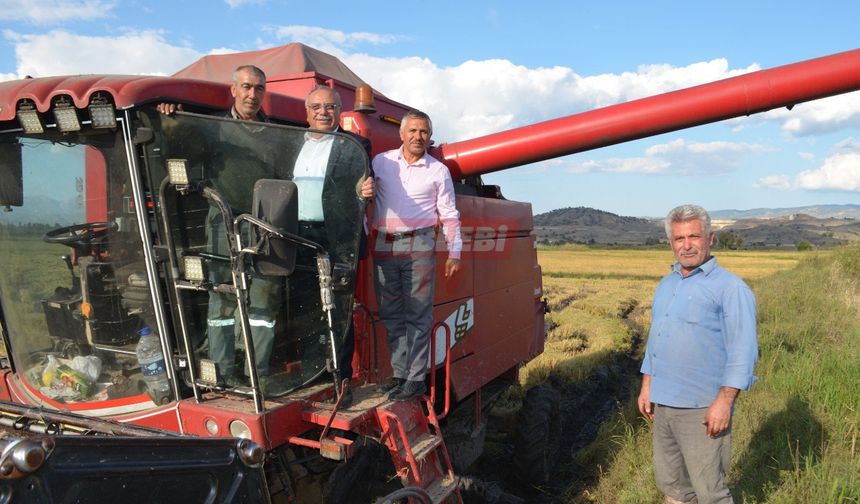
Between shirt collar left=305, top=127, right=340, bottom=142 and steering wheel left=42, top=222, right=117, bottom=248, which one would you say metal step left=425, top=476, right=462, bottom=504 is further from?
steering wheel left=42, top=222, right=117, bottom=248

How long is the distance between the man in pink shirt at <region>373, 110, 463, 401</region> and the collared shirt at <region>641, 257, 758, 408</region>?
1.15 metres

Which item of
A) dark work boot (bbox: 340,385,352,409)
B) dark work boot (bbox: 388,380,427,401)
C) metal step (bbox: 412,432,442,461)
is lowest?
metal step (bbox: 412,432,442,461)

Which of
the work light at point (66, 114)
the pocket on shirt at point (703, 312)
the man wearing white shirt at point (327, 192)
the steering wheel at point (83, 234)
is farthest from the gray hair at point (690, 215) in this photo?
the work light at point (66, 114)

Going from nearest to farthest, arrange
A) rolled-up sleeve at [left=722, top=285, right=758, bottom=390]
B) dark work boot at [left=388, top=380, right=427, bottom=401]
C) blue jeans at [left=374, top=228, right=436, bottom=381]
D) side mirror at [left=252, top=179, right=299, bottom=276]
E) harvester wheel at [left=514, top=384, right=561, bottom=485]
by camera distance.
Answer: side mirror at [left=252, top=179, right=299, bottom=276], rolled-up sleeve at [left=722, top=285, right=758, bottom=390], dark work boot at [left=388, top=380, right=427, bottom=401], blue jeans at [left=374, top=228, right=436, bottom=381], harvester wheel at [left=514, top=384, right=561, bottom=485]

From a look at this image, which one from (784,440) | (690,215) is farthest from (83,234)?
(784,440)

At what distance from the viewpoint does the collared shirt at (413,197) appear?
335 cm

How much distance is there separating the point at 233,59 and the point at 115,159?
3.18m

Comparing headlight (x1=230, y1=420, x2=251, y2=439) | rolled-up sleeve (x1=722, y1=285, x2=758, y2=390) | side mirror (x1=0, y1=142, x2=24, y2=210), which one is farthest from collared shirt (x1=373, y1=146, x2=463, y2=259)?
side mirror (x1=0, y1=142, x2=24, y2=210)

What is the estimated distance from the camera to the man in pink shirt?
130 inches

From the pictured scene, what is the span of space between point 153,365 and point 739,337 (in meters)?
2.69

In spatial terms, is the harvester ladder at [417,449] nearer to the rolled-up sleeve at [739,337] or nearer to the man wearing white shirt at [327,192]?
the man wearing white shirt at [327,192]

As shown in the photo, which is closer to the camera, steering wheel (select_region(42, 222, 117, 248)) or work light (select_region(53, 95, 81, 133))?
work light (select_region(53, 95, 81, 133))

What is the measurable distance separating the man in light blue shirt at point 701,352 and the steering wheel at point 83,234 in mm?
2712

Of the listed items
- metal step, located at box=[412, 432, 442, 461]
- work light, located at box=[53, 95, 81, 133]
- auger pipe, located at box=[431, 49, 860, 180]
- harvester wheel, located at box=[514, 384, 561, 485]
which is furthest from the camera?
harvester wheel, located at box=[514, 384, 561, 485]
